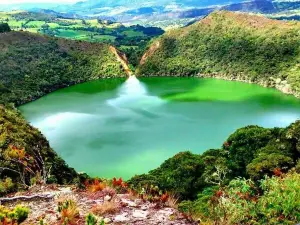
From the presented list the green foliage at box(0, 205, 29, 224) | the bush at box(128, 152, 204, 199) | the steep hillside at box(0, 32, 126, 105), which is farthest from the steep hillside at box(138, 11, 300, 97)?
the green foliage at box(0, 205, 29, 224)

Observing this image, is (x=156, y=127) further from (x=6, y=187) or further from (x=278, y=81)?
(x=6, y=187)

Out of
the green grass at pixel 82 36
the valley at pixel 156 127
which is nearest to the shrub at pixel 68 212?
the valley at pixel 156 127

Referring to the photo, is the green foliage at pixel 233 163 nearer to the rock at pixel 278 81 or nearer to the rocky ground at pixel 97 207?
the rocky ground at pixel 97 207

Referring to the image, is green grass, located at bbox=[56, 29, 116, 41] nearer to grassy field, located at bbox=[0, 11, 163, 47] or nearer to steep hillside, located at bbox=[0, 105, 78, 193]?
grassy field, located at bbox=[0, 11, 163, 47]

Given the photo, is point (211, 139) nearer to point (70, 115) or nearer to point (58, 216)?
point (70, 115)

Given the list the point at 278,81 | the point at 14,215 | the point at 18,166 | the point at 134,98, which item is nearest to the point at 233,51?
the point at 278,81

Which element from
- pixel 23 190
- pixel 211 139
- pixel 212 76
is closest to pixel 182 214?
pixel 23 190
